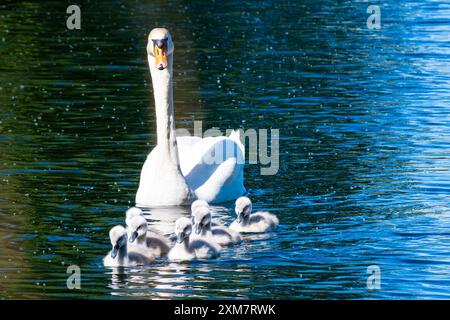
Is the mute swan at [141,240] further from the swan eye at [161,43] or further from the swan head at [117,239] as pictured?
the swan eye at [161,43]

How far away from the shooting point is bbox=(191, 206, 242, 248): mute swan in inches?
605

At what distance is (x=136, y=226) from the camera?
588 inches

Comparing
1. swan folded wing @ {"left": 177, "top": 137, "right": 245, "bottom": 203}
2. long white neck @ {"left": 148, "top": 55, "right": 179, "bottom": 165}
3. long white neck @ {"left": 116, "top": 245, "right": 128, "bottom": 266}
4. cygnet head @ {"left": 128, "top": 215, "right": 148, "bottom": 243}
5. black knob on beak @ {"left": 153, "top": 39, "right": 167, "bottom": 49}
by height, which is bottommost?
long white neck @ {"left": 116, "top": 245, "right": 128, "bottom": 266}

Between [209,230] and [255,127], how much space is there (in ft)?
22.3

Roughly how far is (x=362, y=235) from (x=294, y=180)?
298 centimetres

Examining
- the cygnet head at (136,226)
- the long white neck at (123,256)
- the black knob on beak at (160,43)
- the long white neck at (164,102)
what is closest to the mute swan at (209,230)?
the cygnet head at (136,226)

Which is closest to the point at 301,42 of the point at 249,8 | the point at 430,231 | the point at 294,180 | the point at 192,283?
the point at 249,8

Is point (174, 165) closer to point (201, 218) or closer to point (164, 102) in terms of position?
point (164, 102)

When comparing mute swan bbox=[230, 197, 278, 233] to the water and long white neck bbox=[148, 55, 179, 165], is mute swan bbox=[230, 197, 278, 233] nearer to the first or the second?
the water

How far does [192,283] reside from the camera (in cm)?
1416

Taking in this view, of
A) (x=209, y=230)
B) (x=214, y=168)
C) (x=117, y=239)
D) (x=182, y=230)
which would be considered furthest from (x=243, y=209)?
(x=117, y=239)

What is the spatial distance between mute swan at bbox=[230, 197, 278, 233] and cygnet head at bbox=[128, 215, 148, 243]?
1.59 m

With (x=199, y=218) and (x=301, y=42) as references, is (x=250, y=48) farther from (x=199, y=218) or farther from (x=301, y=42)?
(x=199, y=218)

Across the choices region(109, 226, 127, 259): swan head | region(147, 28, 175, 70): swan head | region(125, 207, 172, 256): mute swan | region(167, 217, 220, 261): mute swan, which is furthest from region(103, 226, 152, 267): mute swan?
region(147, 28, 175, 70): swan head
